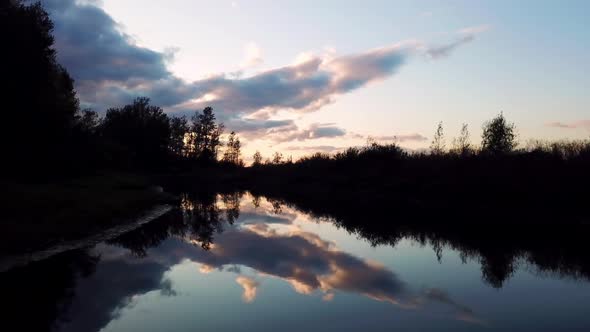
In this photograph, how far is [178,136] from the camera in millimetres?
135500

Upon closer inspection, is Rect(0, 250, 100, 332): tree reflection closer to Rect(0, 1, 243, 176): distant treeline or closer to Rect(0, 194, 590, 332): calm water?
Rect(0, 194, 590, 332): calm water

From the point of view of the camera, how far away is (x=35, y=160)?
112 feet

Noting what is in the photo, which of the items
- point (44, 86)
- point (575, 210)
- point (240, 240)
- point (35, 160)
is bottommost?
point (240, 240)

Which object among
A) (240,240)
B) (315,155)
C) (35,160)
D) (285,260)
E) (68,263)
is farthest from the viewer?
(315,155)

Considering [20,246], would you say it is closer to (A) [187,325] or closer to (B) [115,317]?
(B) [115,317]

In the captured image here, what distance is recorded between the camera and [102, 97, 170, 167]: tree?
109 m

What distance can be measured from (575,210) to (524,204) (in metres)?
3.57

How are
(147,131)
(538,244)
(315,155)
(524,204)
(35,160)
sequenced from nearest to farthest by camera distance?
(538,244) < (524,204) < (35,160) < (315,155) < (147,131)

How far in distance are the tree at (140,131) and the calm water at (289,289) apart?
92.8 metres

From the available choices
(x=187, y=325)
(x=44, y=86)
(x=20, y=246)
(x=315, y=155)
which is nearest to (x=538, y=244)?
(x=187, y=325)

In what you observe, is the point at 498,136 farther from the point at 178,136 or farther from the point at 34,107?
the point at 178,136

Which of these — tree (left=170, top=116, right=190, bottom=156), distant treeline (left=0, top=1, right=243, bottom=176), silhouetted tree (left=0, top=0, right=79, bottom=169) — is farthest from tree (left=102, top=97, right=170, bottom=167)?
silhouetted tree (left=0, top=0, right=79, bottom=169)

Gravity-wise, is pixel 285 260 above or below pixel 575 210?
below

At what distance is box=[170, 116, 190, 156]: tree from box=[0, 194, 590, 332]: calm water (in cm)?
11591
